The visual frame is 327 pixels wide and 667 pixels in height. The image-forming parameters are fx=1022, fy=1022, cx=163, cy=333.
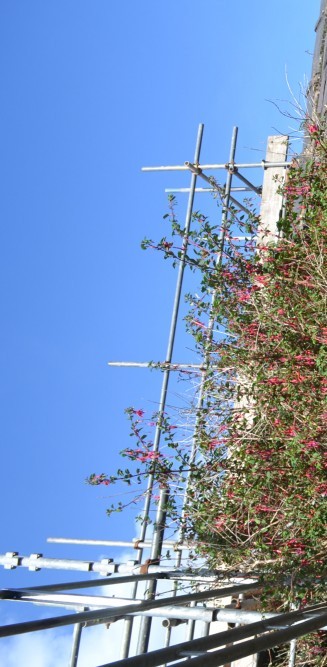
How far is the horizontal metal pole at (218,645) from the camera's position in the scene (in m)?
2.60

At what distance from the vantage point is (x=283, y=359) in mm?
5703

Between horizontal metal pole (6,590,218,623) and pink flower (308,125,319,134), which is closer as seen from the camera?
horizontal metal pole (6,590,218,623)

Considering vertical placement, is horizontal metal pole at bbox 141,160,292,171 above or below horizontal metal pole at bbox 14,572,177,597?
above

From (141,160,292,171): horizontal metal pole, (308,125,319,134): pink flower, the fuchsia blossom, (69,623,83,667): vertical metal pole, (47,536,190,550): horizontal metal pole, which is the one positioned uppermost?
(141,160,292,171): horizontal metal pole

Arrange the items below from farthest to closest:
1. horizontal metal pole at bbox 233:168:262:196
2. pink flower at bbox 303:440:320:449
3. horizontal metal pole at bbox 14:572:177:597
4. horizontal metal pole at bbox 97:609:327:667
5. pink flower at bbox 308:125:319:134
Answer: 1. horizontal metal pole at bbox 233:168:262:196
2. pink flower at bbox 308:125:319:134
3. pink flower at bbox 303:440:320:449
4. horizontal metal pole at bbox 14:572:177:597
5. horizontal metal pole at bbox 97:609:327:667

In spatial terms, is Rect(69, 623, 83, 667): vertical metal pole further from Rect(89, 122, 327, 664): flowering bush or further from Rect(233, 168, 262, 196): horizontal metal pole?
Rect(233, 168, 262, 196): horizontal metal pole

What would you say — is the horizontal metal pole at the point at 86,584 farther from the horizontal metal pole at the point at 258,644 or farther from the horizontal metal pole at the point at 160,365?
the horizontal metal pole at the point at 160,365

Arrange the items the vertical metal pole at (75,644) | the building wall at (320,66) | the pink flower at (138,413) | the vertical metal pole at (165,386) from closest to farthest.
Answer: the vertical metal pole at (75,644) < the vertical metal pole at (165,386) < the pink flower at (138,413) < the building wall at (320,66)

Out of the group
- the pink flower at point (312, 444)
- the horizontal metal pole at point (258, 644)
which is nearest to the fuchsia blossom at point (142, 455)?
the pink flower at point (312, 444)

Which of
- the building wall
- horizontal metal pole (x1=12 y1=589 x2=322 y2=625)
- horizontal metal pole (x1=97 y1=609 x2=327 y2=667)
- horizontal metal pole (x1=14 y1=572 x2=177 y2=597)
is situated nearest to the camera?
horizontal metal pole (x1=97 y1=609 x2=327 y2=667)

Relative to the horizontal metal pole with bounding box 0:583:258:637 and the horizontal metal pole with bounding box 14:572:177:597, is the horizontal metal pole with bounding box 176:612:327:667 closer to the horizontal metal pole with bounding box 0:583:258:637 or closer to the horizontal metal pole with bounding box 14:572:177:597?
the horizontal metal pole with bounding box 0:583:258:637

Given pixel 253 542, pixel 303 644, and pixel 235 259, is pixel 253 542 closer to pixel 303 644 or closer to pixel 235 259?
pixel 303 644

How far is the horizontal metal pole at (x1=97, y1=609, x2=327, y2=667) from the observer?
102 inches

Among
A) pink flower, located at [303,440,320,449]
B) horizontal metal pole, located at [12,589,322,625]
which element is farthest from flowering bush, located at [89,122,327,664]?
horizontal metal pole, located at [12,589,322,625]
